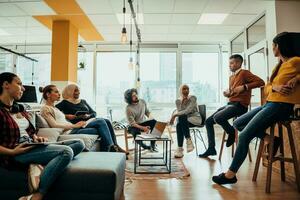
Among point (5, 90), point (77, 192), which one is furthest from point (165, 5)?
point (77, 192)

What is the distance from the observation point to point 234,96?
333 centimetres

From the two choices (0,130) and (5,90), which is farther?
(5,90)

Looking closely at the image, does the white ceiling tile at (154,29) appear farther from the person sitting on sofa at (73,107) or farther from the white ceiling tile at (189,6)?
the person sitting on sofa at (73,107)

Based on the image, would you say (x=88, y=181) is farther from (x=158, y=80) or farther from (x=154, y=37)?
(x=158, y=80)

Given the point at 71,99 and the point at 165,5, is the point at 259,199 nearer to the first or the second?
the point at 71,99

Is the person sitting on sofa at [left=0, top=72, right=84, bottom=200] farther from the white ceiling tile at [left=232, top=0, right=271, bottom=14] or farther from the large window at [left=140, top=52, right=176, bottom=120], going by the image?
the large window at [left=140, top=52, right=176, bottom=120]

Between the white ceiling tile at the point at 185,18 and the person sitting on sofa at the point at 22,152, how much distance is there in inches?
161

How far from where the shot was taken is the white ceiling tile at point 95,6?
15.0 feet

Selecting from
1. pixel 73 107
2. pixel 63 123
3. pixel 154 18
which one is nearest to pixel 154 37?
pixel 154 18

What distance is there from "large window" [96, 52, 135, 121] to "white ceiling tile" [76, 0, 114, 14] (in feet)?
9.24

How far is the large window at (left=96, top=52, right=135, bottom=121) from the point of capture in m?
7.72

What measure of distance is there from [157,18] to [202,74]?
9.70ft

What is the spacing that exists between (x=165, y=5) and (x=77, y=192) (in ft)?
12.9

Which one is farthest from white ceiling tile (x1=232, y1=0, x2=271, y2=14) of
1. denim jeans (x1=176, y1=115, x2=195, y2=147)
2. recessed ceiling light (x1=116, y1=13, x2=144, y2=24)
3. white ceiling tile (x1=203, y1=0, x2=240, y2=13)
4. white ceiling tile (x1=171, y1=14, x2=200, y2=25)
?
denim jeans (x1=176, y1=115, x2=195, y2=147)
